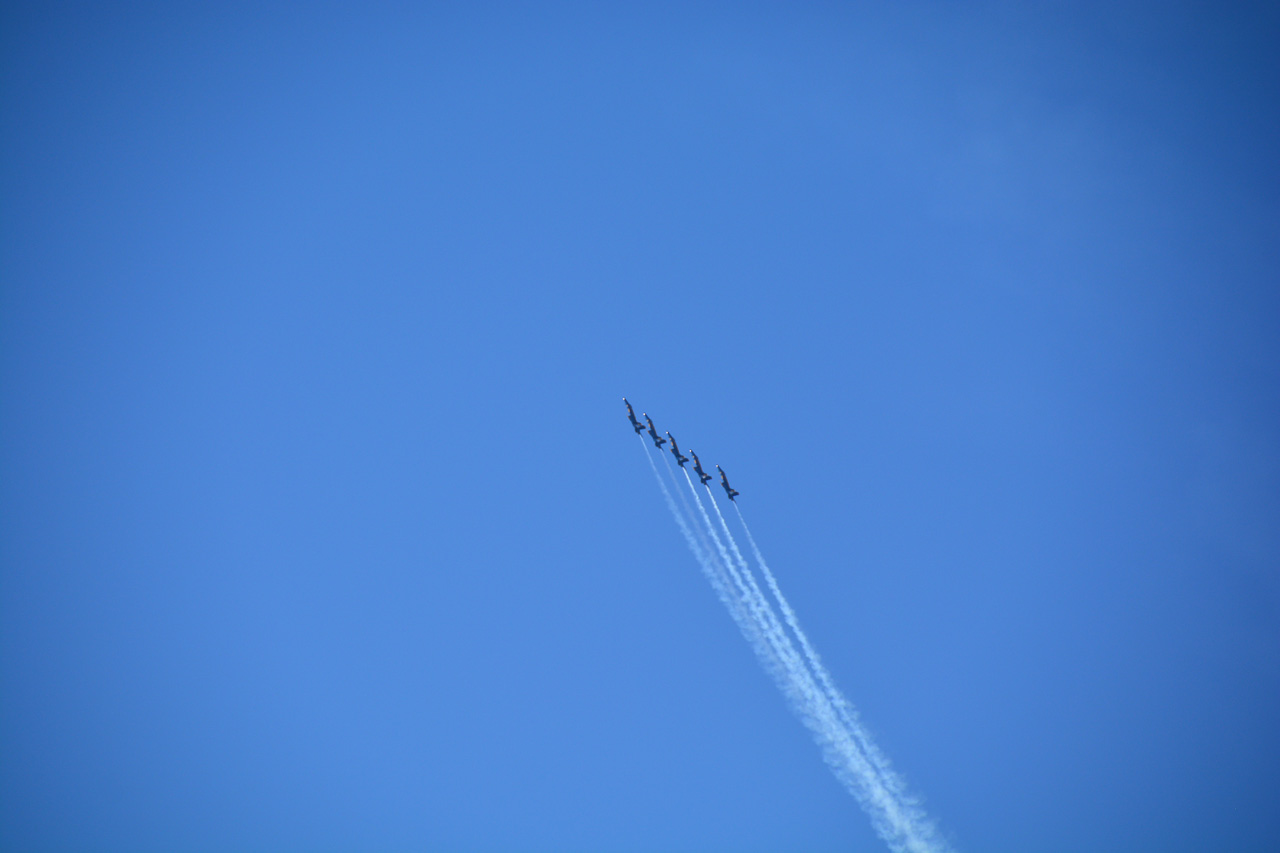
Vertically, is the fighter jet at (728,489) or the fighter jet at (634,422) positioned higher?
the fighter jet at (634,422)

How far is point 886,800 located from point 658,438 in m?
28.0

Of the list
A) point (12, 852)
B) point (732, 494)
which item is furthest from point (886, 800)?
point (12, 852)

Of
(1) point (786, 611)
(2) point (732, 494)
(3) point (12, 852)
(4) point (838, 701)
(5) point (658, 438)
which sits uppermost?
(3) point (12, 852)

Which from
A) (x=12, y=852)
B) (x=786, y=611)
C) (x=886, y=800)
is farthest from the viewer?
(x=12, y=852)

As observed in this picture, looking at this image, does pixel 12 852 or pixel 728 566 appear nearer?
pixel 728 566

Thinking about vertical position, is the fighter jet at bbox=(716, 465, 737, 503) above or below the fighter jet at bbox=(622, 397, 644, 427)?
below

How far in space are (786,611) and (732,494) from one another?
919 centimetres

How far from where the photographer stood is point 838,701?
47219 millimetres

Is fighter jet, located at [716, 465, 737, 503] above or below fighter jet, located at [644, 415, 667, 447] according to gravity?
below

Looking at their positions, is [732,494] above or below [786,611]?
above

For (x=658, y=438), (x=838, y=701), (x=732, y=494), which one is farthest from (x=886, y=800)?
(x=658, y=438)

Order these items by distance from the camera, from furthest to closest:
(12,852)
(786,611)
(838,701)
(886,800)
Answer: (12,852) < (786,611) < (838,701) < (886,800)

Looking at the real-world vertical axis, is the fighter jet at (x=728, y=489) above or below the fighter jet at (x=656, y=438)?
below

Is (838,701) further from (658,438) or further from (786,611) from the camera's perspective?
(658,438)
